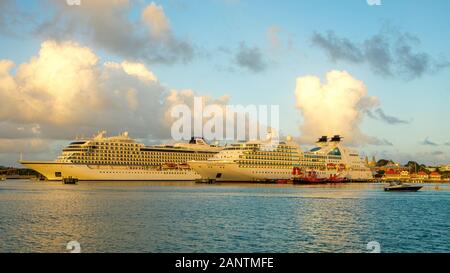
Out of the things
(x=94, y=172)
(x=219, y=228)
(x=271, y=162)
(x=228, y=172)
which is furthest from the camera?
(x=271, y=162)

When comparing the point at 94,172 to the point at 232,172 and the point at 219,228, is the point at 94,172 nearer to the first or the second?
the point at 232,172

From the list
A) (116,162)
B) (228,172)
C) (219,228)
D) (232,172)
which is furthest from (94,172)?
(219,228)

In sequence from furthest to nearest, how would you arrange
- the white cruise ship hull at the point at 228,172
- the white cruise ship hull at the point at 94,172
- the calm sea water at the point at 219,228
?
the white cruise ship hull at the point at 94,172 → the white cruise ship hull at the point at 228,172 → the calm sea water at the point at 219,228

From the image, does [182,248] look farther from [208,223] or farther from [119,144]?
[119,144]

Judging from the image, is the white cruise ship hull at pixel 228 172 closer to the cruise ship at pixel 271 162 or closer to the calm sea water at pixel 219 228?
the cruise ship at pixel 271 162

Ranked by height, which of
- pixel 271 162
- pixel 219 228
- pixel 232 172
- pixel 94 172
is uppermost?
pixel 271 162

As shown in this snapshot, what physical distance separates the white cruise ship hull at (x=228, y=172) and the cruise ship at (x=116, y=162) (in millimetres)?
16599

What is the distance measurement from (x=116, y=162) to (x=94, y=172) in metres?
6.47

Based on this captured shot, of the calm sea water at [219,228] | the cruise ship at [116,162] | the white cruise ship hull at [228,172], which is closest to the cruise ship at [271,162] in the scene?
the white cruise ship hull at [228,172]

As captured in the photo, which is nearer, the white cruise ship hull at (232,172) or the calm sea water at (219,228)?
the calm sea water at (219,228)

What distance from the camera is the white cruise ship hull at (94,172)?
114m

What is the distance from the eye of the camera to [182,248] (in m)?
26.6

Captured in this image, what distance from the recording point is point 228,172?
11300 cm

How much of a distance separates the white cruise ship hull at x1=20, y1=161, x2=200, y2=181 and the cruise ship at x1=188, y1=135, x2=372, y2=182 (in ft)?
51.7
